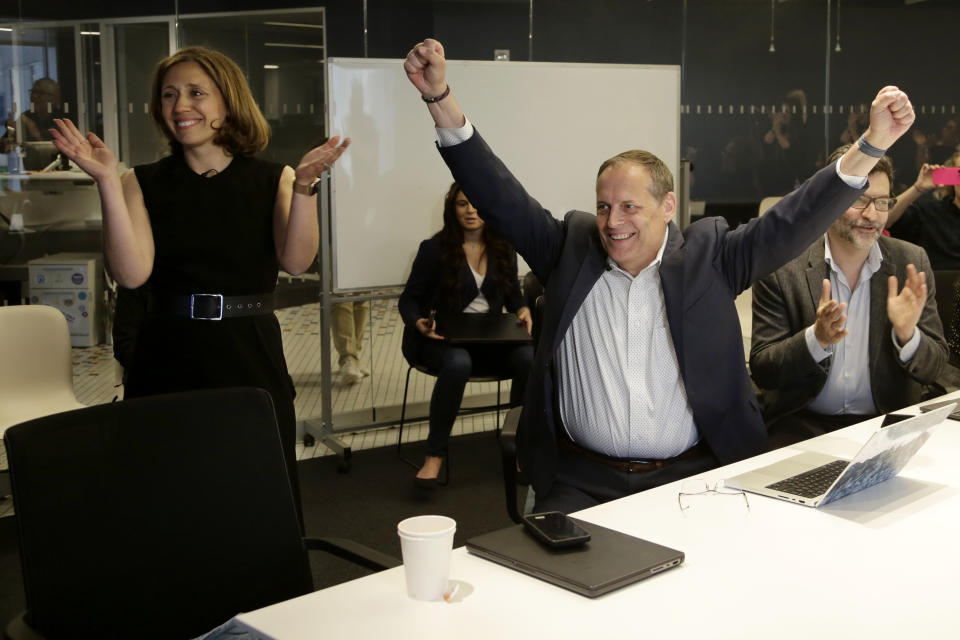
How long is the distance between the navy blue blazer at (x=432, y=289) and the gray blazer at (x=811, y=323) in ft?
6.29

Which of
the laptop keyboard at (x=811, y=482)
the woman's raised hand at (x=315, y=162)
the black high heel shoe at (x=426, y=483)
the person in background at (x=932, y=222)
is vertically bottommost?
the black high heel shoe at (x=426, y=483)

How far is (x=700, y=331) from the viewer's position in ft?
7.85

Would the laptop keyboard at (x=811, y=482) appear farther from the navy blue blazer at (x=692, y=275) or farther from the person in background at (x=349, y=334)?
the person in background at (x=349, y=334)

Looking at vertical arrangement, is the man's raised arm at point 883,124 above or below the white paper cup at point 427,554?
above

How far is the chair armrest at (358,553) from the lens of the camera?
1.68 metres

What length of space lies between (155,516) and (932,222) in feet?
14.2

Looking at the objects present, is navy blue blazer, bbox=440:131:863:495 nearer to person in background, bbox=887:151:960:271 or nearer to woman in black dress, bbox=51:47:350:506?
woman in black dress, bbox=51:47:350:506

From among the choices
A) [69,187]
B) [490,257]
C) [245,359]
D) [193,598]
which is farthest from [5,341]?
[193,598]

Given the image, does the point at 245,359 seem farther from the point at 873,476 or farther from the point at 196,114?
the point at 873,476

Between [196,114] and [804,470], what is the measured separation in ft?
5.31

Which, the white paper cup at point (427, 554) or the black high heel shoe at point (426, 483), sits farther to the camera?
the black high heel shoe at point (426, 483)

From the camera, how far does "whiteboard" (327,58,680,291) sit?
16.0 feet

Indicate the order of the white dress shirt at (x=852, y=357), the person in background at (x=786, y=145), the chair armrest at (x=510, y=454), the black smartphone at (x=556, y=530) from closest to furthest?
the black smartphone at (x=556, y=530), the chair armrest at (x=510, y=454), the white dress shirt at (x=852, y=357), the person in background at (x=786, y=145)

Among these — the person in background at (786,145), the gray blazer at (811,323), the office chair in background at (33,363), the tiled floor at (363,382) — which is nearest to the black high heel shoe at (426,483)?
the tiled floor at (363,382)
